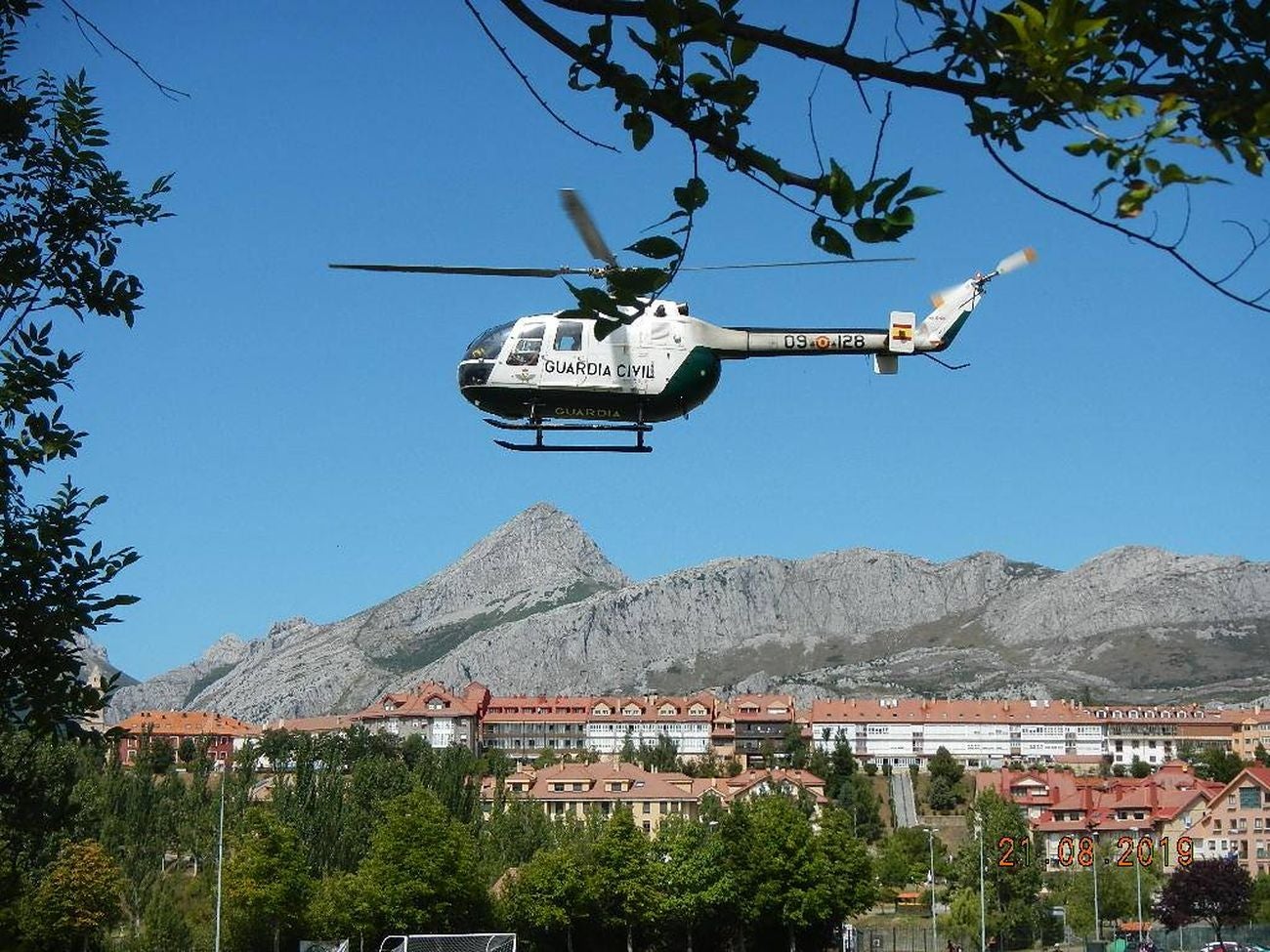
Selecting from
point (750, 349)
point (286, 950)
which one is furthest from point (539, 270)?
point (286, 950)

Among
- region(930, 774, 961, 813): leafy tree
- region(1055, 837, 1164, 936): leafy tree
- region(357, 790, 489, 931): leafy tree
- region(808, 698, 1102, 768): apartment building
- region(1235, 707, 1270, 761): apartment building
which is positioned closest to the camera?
region(357, 790, 489, 931): leafy tree

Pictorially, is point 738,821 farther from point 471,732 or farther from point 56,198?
point 471,732

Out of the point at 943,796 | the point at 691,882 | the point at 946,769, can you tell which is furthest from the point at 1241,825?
the point at 691,882

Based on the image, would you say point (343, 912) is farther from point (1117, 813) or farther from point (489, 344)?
point (1117, 813)

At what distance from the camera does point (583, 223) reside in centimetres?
1658

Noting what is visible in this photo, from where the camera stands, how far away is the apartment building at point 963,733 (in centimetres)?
14600

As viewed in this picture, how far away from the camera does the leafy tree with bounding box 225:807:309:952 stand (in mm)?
48500

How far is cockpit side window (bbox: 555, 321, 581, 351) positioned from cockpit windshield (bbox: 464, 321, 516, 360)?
68cm

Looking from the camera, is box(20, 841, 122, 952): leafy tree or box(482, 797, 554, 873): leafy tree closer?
box(20, 841, 122, 952): leafy tree

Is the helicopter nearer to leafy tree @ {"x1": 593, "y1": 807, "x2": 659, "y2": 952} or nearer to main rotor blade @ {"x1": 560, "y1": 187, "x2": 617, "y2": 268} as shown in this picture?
main rotor blade @ {"x1": 560, "y1": 187, "x2": 617, "y2": 268}

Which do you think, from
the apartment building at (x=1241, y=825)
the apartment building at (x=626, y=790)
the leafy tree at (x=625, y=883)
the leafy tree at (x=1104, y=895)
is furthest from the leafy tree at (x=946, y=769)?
the leafy tree at (x=625, y=883)

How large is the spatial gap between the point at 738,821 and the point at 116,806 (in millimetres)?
24385

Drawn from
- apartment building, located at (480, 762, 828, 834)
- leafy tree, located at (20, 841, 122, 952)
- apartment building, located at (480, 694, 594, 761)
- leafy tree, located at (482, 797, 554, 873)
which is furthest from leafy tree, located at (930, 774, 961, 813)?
leafy tree, located at (20, 841, 122, 952)
